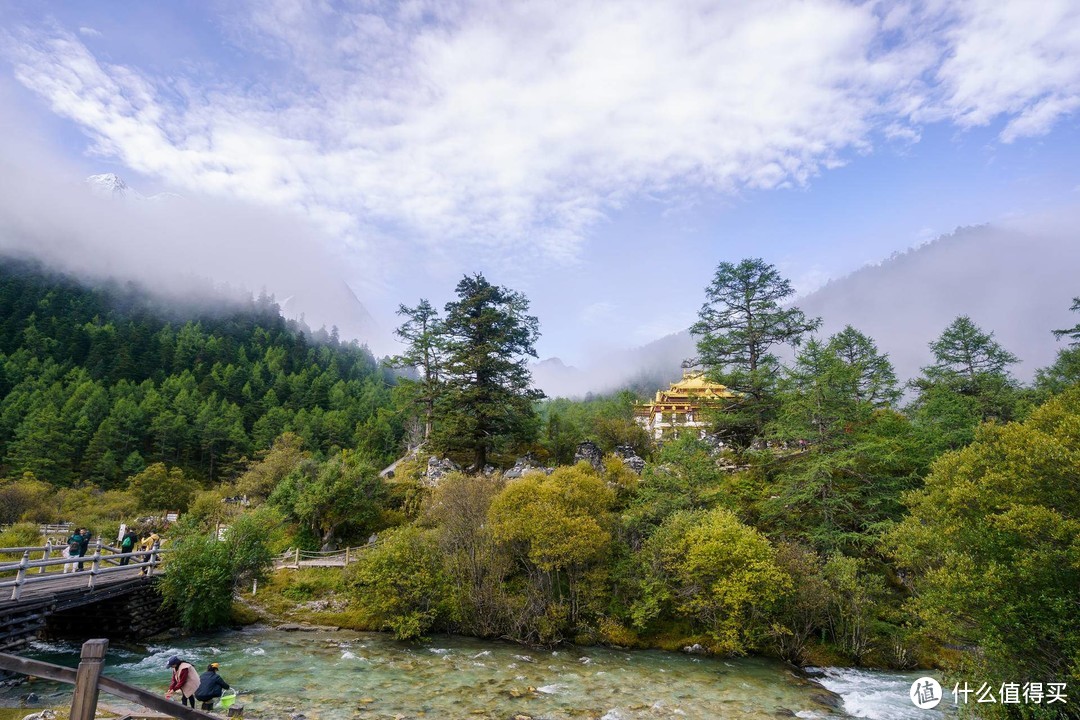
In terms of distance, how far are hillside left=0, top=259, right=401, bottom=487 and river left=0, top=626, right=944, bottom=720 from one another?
144 feet

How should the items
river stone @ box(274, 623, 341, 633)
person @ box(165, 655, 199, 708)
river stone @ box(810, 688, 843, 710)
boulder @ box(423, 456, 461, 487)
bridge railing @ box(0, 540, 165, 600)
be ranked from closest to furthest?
person @ box(165, 655, 199, 708) < bridge railing @ box(0, 540, 165, 600) < river stone @ box(810, 688, 843, 710) < river stone @ box(274, 623, 341, 633) < boulder @ box(423, 456, 461, 487)

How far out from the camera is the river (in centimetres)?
1525

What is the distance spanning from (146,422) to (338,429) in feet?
90.0

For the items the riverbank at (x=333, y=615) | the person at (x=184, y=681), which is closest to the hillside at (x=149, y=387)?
the riverbank at (x=333, y=615)

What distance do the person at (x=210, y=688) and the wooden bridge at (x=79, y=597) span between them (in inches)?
262

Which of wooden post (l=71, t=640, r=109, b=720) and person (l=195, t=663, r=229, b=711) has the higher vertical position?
wooden post (l=71, t=640, r=109, b=720)

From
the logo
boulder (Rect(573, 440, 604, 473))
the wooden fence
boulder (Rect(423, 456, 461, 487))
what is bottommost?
the logo

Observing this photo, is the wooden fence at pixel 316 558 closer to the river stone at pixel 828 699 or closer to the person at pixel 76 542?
the person at pixel 76 542

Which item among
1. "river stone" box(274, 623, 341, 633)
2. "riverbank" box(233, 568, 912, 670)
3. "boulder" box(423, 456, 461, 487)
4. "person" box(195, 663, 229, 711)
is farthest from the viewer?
"boulder" box(423, 456, 461, 487)

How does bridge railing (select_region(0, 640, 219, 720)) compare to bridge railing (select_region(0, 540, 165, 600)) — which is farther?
bridge railing (select_region(0, 540, 165, 600))

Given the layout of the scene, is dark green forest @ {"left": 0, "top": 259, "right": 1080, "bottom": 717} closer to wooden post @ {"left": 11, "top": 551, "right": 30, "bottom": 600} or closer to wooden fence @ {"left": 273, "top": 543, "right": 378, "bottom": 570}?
wooden fence @ {"left": 273, "top": 543, "right": 378, "bottom": 570}

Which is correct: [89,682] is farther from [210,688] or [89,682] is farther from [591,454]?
[591,454]

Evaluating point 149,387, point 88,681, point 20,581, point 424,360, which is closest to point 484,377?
point 424,360

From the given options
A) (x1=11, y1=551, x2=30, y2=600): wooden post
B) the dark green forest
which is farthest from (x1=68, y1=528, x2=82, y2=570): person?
(x1=11, y1=551, x2=30, y2=600): wooden post
